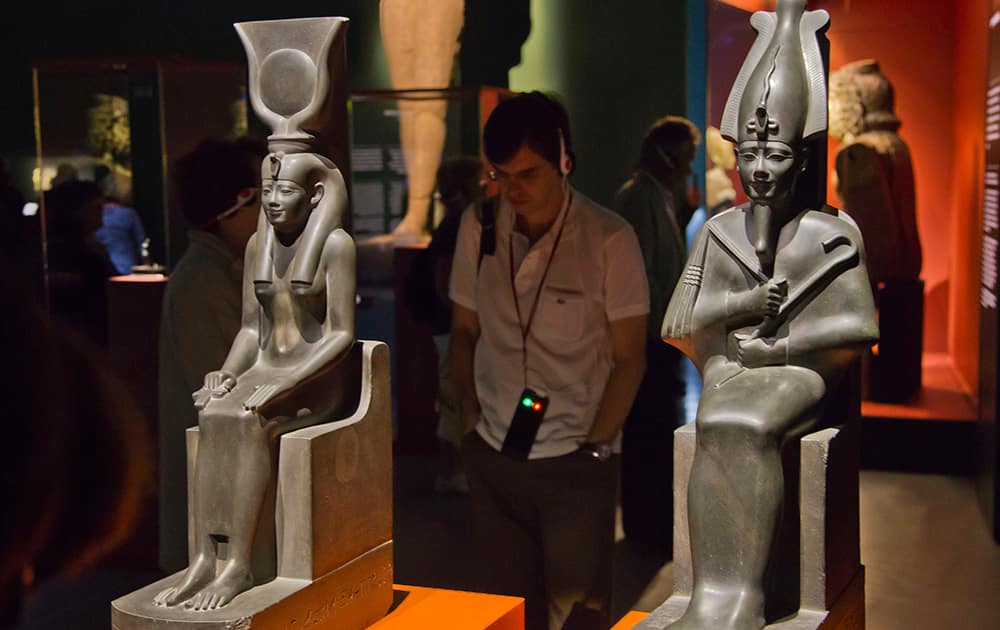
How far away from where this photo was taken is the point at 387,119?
5953 mm

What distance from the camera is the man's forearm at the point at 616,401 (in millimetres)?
3521

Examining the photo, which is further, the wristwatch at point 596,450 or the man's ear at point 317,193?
the wristwatch at point 596,450

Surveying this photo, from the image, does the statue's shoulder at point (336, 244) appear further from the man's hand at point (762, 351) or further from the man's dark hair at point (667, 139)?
the man's dark hair at point (667, 139)

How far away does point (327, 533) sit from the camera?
3.00 metres

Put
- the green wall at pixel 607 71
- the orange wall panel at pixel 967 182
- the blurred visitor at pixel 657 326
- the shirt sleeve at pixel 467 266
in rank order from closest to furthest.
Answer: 1. the shirt sleeve at pixel 467 266
2. the blurred visitor at pixel 657 326
3. the green wall at pixel 607 71
4. the orange wall panel at pixel 967 182

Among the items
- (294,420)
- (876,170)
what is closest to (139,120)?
(294,420)

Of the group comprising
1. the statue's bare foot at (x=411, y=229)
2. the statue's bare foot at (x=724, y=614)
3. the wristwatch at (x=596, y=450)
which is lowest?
the statue's bare foot at (x=724, y=614)

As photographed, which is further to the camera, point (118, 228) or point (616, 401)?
point (118, 228)

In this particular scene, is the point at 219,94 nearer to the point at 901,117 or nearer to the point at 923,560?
the point at 923,560

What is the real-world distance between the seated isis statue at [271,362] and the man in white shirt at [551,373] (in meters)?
0.58

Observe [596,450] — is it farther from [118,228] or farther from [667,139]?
[118,228]

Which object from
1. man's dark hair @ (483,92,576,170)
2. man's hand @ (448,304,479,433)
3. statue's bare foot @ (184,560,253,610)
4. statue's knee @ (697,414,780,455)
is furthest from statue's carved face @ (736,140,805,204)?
statue's bare foot @ (184,560,253,610)

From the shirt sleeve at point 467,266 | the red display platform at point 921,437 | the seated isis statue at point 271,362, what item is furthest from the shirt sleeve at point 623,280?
the red display platform at point 921,437

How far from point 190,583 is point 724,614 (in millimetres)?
1210
